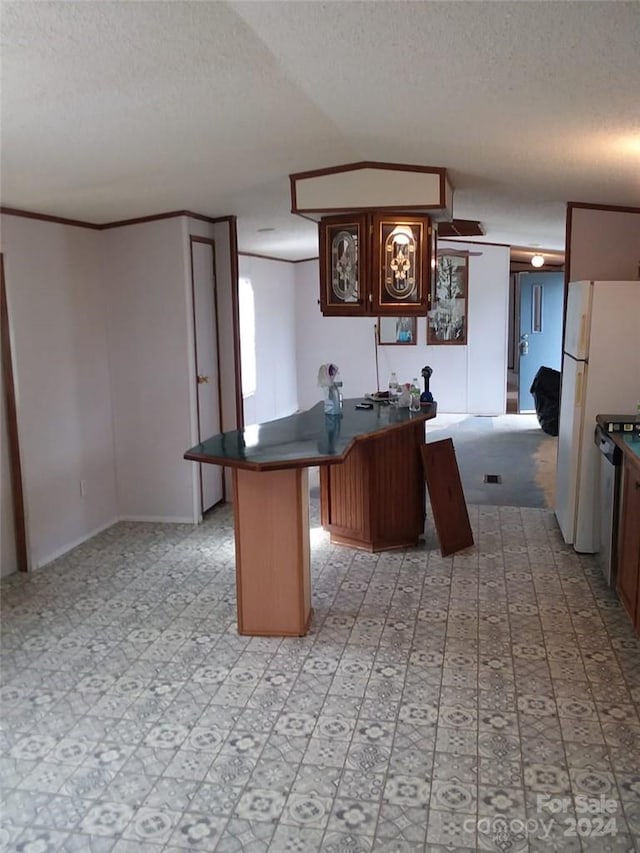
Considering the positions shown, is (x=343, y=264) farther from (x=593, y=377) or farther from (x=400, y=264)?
(x=593, y=377)

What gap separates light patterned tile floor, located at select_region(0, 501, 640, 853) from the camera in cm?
210

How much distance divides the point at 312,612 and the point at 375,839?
158 cm

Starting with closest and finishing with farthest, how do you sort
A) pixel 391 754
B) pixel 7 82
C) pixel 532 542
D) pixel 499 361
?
pixel 7 82 → pixel 391 754 → pixel 532 542 → pixel 499 361

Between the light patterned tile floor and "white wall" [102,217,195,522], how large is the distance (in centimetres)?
97

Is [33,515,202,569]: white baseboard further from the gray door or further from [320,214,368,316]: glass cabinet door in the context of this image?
the gray door

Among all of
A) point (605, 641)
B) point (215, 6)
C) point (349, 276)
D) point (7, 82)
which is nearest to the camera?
point (215, 6)

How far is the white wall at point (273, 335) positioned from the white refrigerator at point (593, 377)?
14.6 feet

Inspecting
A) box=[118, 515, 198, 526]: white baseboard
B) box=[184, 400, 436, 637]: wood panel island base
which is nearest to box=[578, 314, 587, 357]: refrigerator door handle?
box=[184, 400, 436, 637]: wood panel island base

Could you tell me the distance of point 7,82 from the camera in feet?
7.13

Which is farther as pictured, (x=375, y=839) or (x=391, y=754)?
(x=391, y=754)

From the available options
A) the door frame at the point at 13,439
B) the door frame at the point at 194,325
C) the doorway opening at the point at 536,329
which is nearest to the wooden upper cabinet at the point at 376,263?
the door frame at the point at 194,325

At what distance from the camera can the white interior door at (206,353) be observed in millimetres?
4973

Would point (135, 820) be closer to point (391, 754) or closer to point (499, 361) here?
point (391, 754)

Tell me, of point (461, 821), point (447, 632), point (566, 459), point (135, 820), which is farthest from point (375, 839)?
point (566, 459)
